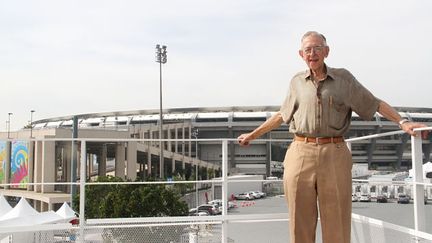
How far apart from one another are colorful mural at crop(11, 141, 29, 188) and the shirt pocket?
32841mm

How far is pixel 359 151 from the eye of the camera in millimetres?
60875

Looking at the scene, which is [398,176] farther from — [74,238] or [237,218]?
[74,238]

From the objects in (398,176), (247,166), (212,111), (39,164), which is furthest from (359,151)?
(398,176)

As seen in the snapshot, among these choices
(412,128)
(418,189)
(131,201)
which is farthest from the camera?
(131,201)

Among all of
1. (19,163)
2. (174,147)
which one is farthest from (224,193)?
(174,147)

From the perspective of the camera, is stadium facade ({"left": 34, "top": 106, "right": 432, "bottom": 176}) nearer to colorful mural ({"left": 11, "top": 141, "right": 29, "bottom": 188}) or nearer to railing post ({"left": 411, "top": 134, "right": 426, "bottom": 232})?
colorful mural ({"left": 11, "top": 141, "right": 29, "bottom": 188})

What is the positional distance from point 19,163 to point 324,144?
34.4 m

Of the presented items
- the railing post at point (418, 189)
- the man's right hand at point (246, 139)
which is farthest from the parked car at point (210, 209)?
the railing post at point (418, 189)

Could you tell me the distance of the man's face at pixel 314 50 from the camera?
77.9 inches

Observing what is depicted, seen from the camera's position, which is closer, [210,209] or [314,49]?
[314,49]

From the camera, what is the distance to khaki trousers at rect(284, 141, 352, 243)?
1998mm

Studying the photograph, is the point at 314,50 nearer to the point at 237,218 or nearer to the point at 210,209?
the point at 237,218

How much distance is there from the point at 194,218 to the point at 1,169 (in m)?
36.0

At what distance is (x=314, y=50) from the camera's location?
6.50 feet
